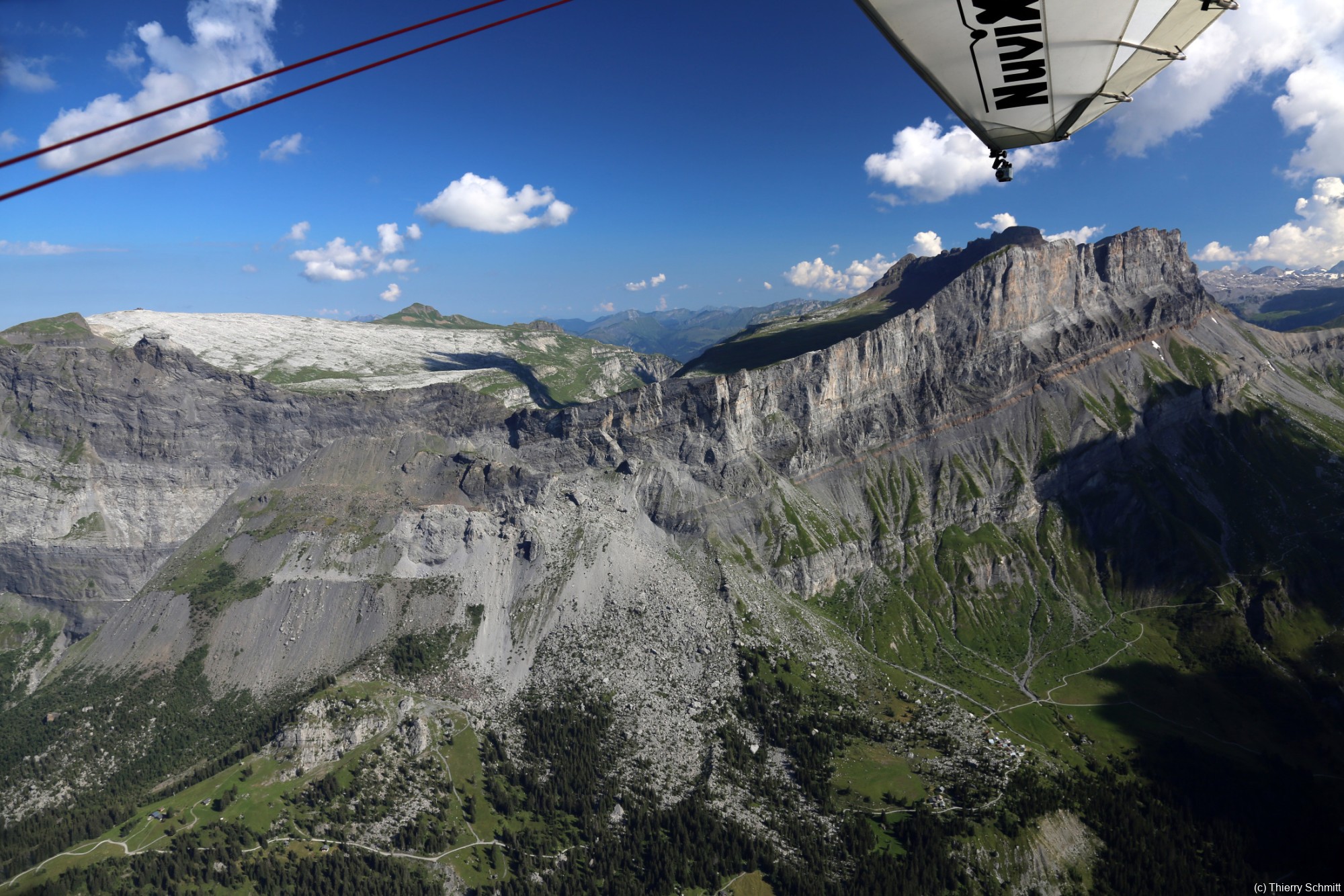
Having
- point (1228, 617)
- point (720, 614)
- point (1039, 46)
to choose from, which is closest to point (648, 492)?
point (720, 614)

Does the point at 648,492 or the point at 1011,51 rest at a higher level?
the point at 1011,51

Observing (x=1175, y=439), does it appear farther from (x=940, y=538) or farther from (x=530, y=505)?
(x=530, y=505)

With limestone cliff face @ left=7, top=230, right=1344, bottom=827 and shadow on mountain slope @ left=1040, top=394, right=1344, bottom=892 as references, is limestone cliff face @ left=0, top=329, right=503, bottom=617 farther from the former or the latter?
shadow on mountain slope @ left=1040, top=394, right=1344, bottom=892

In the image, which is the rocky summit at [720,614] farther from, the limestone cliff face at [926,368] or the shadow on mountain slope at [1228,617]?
the limestone cliff face at [926,368]

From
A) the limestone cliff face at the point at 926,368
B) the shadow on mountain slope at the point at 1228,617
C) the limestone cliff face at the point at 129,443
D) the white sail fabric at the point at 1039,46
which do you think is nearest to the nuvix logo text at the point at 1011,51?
the white sail fabric at the point at 1039,46

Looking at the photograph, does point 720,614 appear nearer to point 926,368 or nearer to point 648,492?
point 648,492

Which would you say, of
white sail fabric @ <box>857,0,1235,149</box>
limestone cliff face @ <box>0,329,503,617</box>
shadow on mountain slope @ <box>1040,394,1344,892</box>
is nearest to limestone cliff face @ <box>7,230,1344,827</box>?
limestone cliff face @ <box>0,329,503,617</box>
